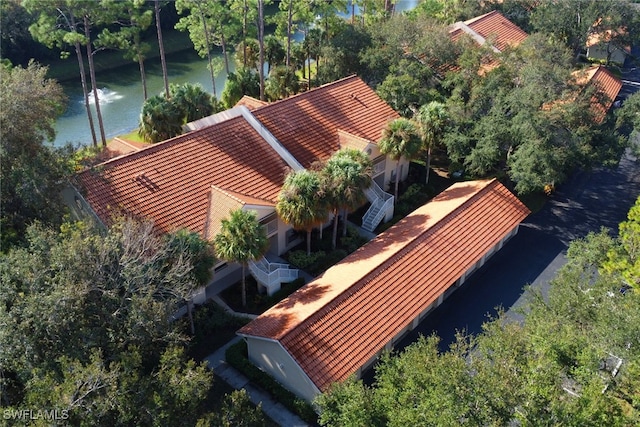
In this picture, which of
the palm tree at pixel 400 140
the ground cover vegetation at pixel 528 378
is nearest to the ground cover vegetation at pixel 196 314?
the ground cover vegetation at pixel 528 378

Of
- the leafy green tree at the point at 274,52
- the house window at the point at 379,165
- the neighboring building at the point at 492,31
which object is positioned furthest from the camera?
the neighboring building at the point at 492,31

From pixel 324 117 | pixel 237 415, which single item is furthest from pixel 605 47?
pixel 237 415

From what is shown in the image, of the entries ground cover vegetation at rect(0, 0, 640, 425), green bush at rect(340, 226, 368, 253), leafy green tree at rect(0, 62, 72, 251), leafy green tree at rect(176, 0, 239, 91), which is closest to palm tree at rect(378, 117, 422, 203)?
ground cover vegetation at rect(0, 0, 640, 425)

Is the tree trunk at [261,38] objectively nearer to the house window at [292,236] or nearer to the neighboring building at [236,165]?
Result: the neighboring building at [236,165]

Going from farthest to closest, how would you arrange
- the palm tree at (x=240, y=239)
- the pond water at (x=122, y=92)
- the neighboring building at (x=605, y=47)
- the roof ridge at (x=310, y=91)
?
1. the neighboring building at (x=605, y=47)
2. the pond water at (x=122, y=92)
3. the roof ridge at (x=310, y=91)
4. the palm tree at (x=240, y=239)

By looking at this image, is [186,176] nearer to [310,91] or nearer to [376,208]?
[376,208]

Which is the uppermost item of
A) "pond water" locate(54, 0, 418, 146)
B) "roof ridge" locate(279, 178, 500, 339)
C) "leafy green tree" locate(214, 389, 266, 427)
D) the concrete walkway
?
"leafy green tree" locate(214, 389, 266, 427)

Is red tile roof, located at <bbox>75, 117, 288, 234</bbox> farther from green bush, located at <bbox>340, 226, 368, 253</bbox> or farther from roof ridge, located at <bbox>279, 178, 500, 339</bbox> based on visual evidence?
roof ridge, located at <bbox>279, 178, 500, 339</bbox>
